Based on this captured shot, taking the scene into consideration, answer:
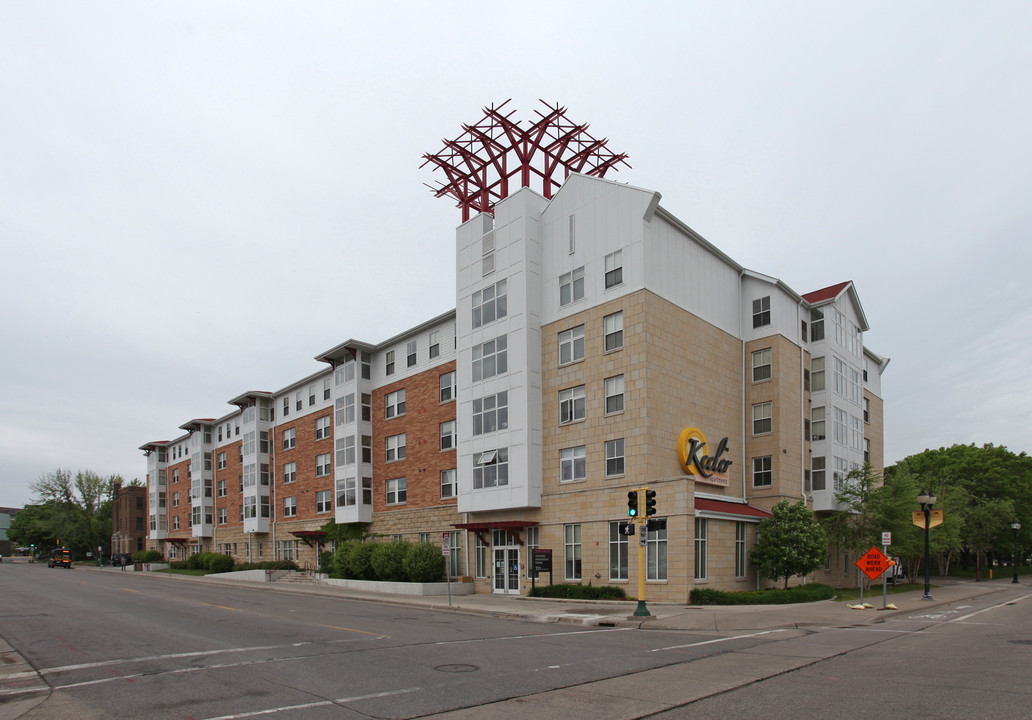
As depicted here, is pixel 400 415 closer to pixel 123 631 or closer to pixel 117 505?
pixel 123 631

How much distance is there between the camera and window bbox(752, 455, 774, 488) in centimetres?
3475

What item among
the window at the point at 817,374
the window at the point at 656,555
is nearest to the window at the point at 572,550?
the window at the point at 656,555

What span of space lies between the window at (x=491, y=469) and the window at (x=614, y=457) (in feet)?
17.7

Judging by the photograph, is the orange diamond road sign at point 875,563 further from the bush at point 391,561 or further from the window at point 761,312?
the bush at point 391,561

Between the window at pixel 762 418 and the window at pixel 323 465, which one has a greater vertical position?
the window at pixel 762 418

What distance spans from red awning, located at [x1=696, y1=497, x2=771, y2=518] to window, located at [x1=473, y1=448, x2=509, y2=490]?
914 centimetres

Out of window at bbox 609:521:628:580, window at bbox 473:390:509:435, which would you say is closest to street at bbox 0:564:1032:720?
window at bbox 609:521:628:580

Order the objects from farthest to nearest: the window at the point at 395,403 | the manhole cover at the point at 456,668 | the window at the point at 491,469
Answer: the window at the point at 395,403, the window at the point at 491,469, the manhole cover at the point at 456,668

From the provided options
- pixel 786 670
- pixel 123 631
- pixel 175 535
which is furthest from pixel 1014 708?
pixel 175 535

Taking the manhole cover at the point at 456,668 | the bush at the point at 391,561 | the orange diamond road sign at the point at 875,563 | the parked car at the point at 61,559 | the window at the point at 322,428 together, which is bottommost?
the parked car at the point at 61,559

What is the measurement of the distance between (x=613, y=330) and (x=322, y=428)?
99.6 ft

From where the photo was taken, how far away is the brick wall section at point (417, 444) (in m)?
42.1

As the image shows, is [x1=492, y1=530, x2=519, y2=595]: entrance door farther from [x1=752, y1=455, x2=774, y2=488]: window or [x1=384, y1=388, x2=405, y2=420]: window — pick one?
[x1=384, y1=388, x2=405, y2=420]: window

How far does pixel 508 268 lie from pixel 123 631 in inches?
873
